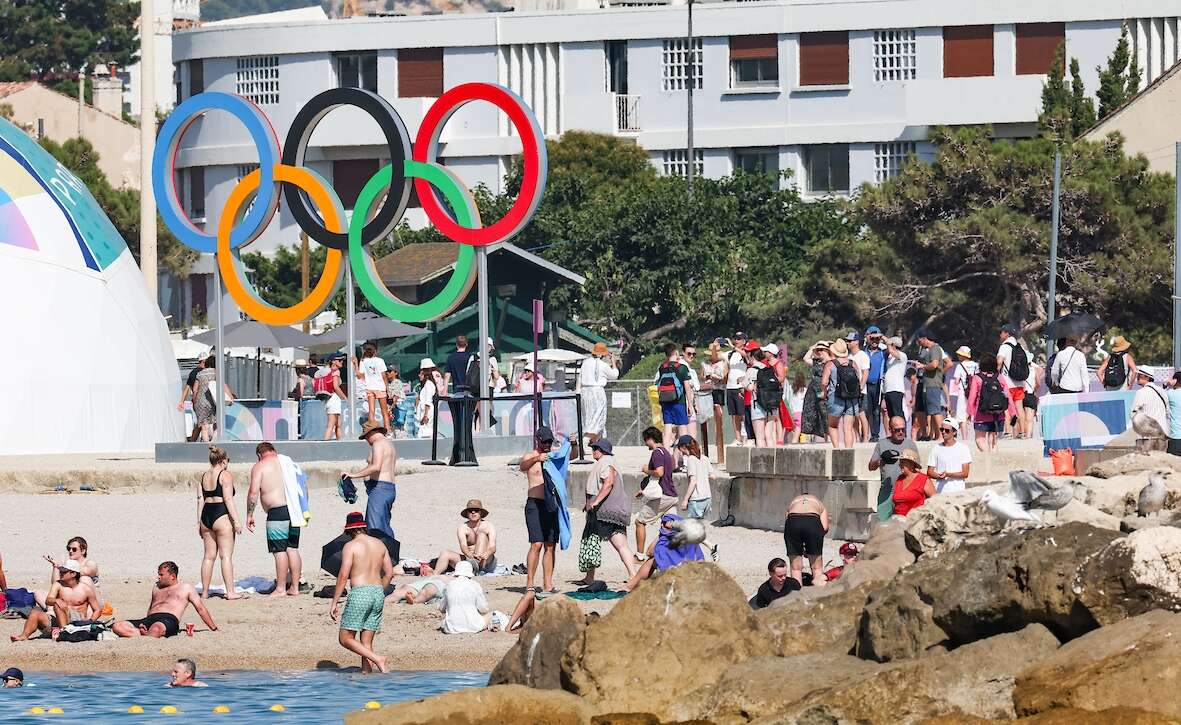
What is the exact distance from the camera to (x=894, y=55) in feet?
212

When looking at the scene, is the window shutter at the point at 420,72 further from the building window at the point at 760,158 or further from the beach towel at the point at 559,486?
the beach towel at the point at 559,486

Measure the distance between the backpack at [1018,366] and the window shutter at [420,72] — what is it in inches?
1671

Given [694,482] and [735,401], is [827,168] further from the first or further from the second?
[694,482]

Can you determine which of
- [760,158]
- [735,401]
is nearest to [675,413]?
[735,401]

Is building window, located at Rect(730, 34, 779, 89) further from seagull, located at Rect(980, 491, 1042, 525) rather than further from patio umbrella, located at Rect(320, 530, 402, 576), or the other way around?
seagull, located at Rect(980, 491, 1042, 525)

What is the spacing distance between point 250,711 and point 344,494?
3.95 meters

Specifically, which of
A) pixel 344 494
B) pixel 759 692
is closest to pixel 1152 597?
pixel 759 692

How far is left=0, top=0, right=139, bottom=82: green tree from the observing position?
97562 mm

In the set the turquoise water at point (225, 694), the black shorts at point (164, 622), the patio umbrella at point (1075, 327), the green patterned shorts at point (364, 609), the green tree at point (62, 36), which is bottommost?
the turquoise water at point (225, 694)

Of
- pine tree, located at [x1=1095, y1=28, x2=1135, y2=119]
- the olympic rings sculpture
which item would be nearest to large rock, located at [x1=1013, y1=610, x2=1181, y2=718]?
the olympic rings sculpture

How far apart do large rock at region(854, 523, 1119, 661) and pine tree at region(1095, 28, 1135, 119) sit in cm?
4211

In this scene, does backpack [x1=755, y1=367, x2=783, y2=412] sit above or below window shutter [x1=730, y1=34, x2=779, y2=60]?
below

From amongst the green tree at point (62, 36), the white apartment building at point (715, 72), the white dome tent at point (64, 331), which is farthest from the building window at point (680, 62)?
the green tree at point (62, 36)

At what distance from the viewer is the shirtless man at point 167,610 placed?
19.0 meters
